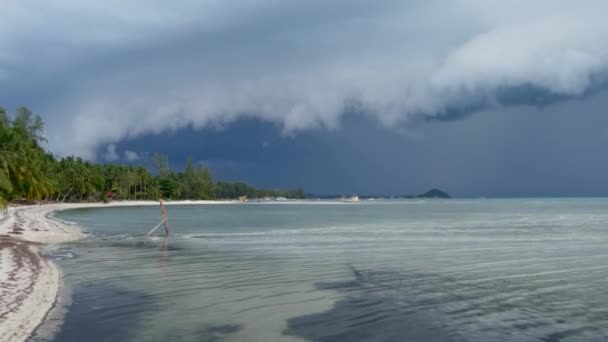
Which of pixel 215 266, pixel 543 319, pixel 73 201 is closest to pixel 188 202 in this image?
pixel 73 201

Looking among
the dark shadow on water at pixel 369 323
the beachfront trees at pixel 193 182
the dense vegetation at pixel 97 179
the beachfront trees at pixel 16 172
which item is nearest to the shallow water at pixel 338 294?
the dark shadow on water at pixel 369 323

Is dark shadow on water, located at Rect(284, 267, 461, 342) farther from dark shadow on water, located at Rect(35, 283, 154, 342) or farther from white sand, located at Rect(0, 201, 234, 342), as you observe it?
white sand, located at Rect(0, 201, 234, 342)

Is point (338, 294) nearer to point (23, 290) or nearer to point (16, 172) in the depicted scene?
Answer: point (23, 290)

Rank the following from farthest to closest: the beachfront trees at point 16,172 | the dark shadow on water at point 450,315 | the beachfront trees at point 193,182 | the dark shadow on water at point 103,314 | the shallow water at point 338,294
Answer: the beachfront trees at point 193,182
the beachfront trees at point 16,172
the shallow water at point 338,294
the dark shadow on water at point 450,315
the dark shadow on water at point 103,314

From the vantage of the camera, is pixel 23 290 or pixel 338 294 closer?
pixel 23 290

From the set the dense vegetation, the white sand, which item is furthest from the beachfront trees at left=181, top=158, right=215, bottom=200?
the white sand

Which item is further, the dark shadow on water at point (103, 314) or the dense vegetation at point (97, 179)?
the dense vegetation at point (97, 179)

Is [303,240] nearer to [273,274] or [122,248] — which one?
[122,248]

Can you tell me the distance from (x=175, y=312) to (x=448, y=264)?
43.8 ft

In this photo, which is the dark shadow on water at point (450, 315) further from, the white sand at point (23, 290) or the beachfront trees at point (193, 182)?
the beachfront trees at point (193, 182)

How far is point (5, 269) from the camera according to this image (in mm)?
18391

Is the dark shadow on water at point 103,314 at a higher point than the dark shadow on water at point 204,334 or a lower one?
higher

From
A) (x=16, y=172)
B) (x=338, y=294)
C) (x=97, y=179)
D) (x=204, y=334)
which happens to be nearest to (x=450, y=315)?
(x=338, y=294)

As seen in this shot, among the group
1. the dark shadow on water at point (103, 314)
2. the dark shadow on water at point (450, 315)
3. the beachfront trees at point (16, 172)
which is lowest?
the dark shadow on water at point (450, 315)
